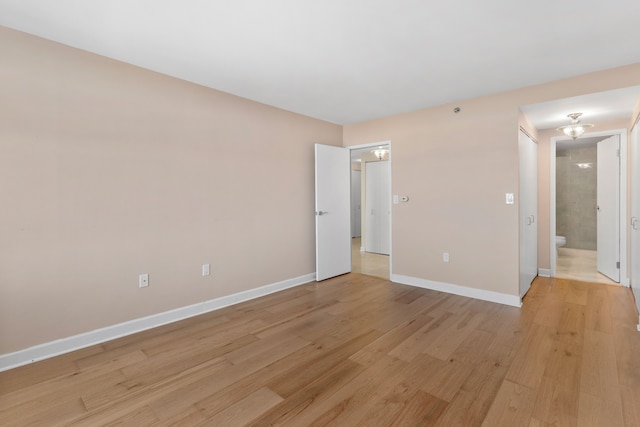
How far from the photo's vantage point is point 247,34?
2.26 m

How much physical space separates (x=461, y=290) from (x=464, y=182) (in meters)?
1.38

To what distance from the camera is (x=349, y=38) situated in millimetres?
2312

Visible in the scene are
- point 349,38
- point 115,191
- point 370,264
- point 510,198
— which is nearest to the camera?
point 349,38

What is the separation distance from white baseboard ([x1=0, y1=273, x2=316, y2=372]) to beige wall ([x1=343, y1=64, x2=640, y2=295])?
2282mm

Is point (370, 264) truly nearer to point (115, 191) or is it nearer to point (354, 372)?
point (354, 372)

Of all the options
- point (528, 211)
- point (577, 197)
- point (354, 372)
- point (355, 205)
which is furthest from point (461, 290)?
point (355, 205)

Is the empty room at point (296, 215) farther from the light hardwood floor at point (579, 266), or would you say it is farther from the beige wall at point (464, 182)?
the light hardwood floor at point (579, 266)

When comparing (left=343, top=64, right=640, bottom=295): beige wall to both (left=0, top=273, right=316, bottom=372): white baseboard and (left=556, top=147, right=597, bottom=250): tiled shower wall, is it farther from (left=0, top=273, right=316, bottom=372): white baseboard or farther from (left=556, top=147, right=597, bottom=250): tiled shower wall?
(left=556, top=147, right=597, bottom=250): tiled shower wall

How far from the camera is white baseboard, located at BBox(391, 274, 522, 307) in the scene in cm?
347

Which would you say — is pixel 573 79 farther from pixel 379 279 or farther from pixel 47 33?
pixel 47 33

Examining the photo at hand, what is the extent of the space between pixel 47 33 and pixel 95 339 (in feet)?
8.11

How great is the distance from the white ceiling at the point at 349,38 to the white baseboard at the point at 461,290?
2.38 metres

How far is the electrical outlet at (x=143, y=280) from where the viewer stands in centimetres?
286

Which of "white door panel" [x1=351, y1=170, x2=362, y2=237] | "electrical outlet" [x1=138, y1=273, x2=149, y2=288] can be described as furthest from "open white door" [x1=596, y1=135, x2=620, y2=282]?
"electrical outlet" [x1=138, y1=273, x2=149, y2=288]
